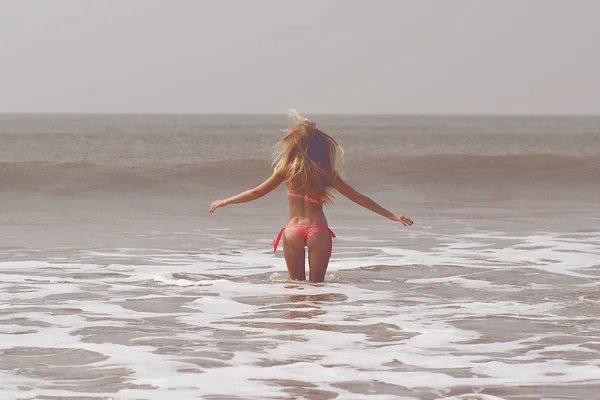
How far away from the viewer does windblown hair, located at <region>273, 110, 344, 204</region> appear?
8078 mm

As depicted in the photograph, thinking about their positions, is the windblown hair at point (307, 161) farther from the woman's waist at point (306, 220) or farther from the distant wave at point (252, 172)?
the distant wave at point (252, 172)

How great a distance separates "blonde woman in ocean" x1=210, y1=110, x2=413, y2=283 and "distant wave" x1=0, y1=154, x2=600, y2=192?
1261 centimetres

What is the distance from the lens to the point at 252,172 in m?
24.9

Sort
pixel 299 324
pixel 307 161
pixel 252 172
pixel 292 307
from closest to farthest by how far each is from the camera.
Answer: pixel 299 324 < pixel 292 307 < pixel 307 161 < pixel 252 172

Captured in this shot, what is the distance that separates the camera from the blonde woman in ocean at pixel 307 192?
26.5ft

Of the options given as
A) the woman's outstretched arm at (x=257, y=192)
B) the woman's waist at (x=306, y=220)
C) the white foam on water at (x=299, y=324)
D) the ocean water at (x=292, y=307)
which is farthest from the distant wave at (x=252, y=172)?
the woman's waist at (x=306, y=220)

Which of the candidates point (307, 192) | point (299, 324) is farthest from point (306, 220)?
point (299, 324)

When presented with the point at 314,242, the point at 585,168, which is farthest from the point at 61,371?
the point at 585,168

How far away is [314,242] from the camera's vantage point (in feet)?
26.3

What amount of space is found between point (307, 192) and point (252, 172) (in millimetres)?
16878

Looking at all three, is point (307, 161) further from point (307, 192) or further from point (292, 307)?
point (292, 307)

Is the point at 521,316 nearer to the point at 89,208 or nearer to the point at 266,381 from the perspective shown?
the point at 266,381

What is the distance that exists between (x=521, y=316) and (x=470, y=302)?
25.8 inches

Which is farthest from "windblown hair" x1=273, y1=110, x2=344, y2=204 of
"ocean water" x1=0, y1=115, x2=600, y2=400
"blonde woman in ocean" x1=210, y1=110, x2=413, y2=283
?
"ocean water" x1=0, y1=115, x2=600, y2=400
